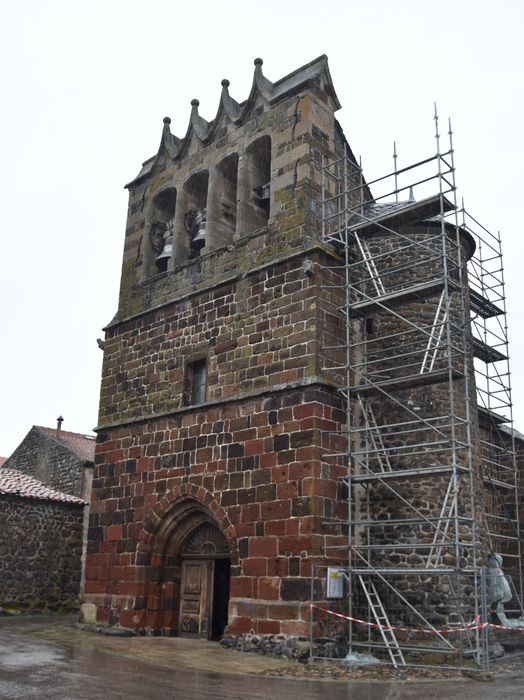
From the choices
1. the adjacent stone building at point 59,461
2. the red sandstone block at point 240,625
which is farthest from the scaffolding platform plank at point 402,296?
the adjacent stone building at point 59,461

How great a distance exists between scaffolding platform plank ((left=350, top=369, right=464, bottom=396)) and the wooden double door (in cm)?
450

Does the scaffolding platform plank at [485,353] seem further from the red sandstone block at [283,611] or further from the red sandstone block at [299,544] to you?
the red sandstone block at [283,611]

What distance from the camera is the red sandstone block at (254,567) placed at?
12.5 metres

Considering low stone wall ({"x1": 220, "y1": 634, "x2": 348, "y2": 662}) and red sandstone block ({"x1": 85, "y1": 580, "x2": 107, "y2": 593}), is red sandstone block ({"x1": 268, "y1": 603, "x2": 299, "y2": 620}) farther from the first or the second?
red sandstone block ({"x1": 85, "y1": 580, "x2": 107, "y2": 593})

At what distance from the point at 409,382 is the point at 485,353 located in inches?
195

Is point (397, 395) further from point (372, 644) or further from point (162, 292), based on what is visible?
point (162, 292)

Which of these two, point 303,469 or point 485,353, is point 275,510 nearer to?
point 303,469

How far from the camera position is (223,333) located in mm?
14773

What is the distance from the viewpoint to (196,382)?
15.3m

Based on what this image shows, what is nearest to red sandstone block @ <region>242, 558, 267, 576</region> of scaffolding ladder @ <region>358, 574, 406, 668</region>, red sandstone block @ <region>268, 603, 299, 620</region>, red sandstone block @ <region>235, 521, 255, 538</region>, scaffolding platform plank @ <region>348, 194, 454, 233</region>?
red sandstone block @ <region>235, 521, 255, 538</region>

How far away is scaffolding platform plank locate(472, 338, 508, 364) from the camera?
51.3 ft

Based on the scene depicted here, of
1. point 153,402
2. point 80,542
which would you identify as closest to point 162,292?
point 153,402

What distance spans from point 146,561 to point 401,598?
5.54 m

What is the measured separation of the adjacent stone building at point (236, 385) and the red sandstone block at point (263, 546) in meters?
0.03
